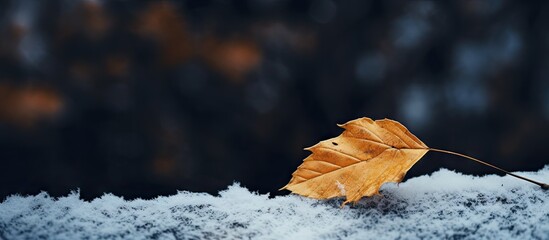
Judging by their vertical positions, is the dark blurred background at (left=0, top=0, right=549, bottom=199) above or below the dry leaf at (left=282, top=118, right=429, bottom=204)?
above

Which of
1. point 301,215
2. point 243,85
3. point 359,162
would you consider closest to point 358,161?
point 359,162

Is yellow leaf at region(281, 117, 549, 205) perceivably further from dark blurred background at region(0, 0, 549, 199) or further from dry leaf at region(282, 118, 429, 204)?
dark blurred background at region(0, 0, 549, 199)

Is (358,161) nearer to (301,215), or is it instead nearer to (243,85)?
(301,215)

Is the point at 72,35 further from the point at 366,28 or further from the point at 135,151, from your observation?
the point at 366,28

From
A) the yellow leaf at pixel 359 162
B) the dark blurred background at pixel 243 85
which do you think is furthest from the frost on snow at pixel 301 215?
the dark blurred background at pixel 243 85

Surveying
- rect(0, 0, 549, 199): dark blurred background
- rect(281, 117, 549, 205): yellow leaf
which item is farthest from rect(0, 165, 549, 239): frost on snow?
rect(0, 0, 549, 199): dark blurred background

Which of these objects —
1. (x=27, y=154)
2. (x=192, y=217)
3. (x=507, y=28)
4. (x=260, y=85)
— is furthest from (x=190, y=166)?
(x=507, y=28)
